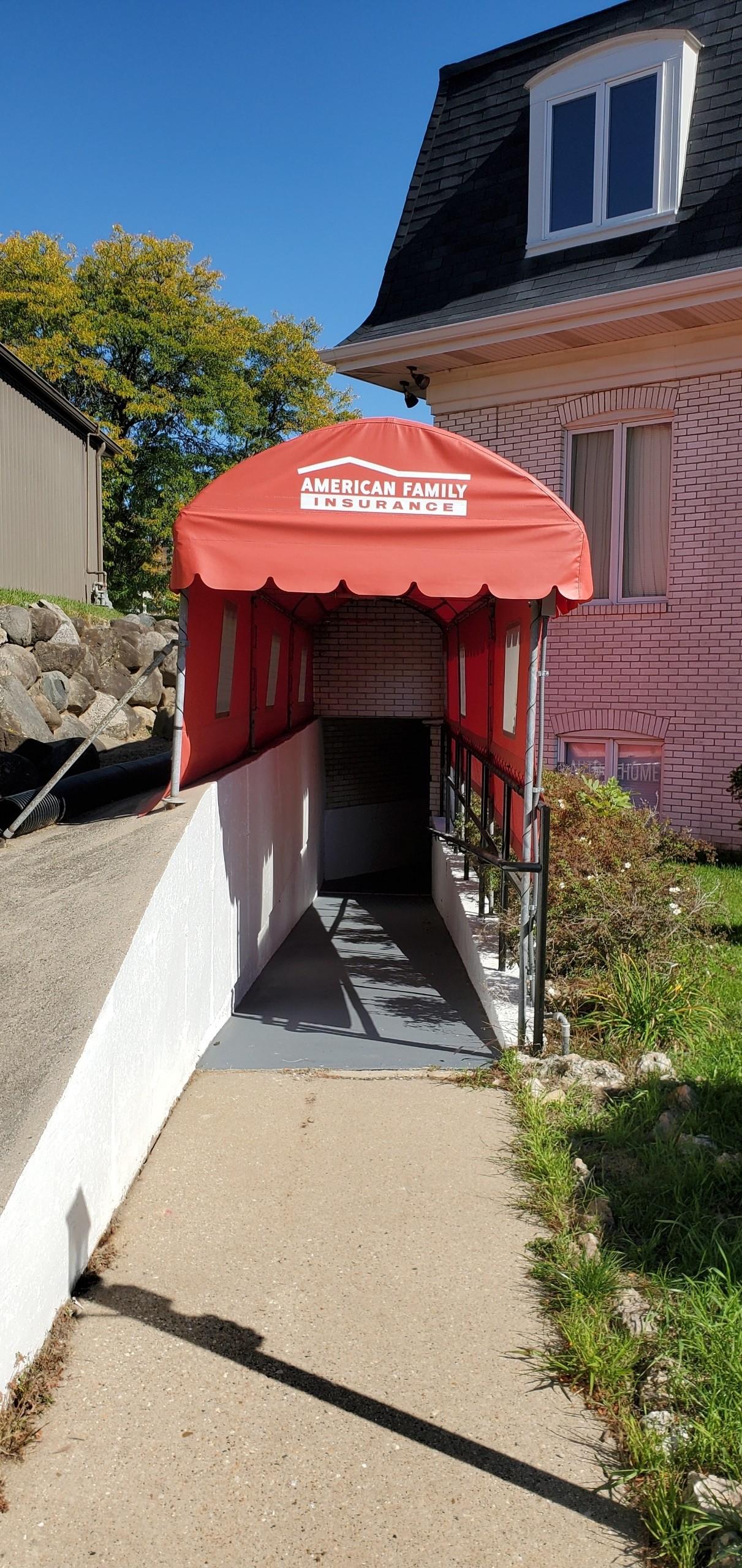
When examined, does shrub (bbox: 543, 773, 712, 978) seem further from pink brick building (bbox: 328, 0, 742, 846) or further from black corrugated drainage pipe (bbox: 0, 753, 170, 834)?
black corrugated drainage pipe (bbox: 0, 753, 170, 834)

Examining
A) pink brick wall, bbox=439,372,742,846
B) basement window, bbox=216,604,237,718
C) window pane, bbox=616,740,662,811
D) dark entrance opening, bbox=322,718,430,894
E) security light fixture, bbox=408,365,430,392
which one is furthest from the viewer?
dark entrance opening, bbox=322,718,430,894

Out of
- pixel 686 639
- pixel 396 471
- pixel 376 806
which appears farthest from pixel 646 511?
pixel 376 806

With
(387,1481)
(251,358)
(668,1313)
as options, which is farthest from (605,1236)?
(251,358)

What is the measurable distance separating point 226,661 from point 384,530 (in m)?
2.00

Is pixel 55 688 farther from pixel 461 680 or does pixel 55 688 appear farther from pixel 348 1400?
pixel 348 1400

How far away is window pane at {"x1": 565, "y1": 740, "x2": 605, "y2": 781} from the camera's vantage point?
35.4 feet

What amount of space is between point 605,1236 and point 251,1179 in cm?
141

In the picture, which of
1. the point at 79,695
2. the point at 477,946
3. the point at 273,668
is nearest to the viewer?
the point at 477,946

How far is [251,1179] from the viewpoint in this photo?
14.2ft

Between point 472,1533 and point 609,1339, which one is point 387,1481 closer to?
point 472,1533

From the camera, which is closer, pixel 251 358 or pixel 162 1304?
pixel 162 1304

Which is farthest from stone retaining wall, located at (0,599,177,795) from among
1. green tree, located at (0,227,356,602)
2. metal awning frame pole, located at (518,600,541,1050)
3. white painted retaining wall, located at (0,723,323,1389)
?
green tree, located at (0,227,356,602)

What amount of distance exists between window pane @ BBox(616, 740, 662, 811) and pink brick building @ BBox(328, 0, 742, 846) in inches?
0.8

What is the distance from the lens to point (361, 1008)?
7090mm
